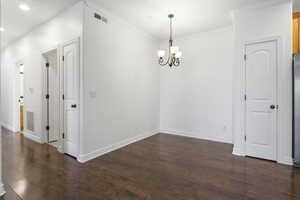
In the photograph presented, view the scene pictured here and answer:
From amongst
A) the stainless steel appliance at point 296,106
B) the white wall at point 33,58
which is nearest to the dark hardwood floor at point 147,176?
the stainless steel appliance at point 296,106

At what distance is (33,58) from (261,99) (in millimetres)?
5699

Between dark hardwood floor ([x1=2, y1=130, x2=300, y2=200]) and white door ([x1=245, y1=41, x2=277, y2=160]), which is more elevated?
white door ([x1=245, y1=41, x2=277, y2=160])

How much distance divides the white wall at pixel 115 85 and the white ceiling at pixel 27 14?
2.45 ft

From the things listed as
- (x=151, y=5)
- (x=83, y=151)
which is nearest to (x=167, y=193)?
(x=83, y=151)

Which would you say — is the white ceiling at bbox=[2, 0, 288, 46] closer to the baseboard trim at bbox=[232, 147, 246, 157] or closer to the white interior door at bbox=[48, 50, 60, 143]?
the white interior door at bbox=[48, 50, 60, 143]

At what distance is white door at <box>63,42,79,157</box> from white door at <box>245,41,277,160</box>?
3507 mm

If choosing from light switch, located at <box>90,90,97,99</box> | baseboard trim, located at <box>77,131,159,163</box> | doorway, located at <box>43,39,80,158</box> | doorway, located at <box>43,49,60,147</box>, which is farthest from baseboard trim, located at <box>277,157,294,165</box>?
doorway, located at <box>43,49,60,147</box>

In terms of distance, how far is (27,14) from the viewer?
340 centimetres

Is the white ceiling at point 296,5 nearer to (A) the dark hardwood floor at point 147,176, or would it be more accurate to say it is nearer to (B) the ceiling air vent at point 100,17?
(A) the dark hardwood floor at point 147,176

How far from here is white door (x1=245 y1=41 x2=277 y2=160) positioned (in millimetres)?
2986

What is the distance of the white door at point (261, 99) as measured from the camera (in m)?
2.99

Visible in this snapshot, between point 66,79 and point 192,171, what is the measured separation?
10.1 feet

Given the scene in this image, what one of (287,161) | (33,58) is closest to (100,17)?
(33,58)

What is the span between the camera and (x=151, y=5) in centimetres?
311
